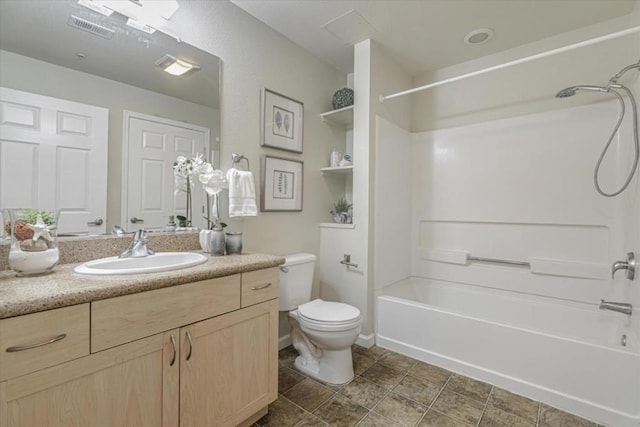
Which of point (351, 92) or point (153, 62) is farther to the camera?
point (351, 92)

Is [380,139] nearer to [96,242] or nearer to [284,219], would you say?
[284,219]

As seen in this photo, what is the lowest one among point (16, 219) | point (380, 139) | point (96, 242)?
point (96, 242)

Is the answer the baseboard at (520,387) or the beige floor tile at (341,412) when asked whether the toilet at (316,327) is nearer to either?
the beige floor tile at (341,412)

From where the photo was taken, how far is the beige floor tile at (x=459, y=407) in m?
1.52

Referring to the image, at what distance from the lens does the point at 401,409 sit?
62.3 inches

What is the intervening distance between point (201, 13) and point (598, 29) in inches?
107

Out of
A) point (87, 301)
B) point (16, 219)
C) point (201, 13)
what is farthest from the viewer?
point (201, 13)

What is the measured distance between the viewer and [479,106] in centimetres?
249

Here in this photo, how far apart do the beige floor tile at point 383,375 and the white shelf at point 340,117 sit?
197cm

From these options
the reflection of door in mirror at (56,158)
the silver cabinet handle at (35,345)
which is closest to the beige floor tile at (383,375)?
the silver cabinet handle at (35,345)

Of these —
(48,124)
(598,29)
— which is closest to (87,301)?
(48,124)

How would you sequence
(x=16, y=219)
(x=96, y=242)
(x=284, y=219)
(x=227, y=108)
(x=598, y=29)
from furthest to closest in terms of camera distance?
(x=284, y=219), (x=598, y=29), (x=227, y=108), (x=96, y=242), (x=16, y=219)

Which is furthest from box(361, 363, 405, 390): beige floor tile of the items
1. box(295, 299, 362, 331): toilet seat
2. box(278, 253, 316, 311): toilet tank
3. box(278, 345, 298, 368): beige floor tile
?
box(278, 253, 316, 311): toilet tank

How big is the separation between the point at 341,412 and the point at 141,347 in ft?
3.60
